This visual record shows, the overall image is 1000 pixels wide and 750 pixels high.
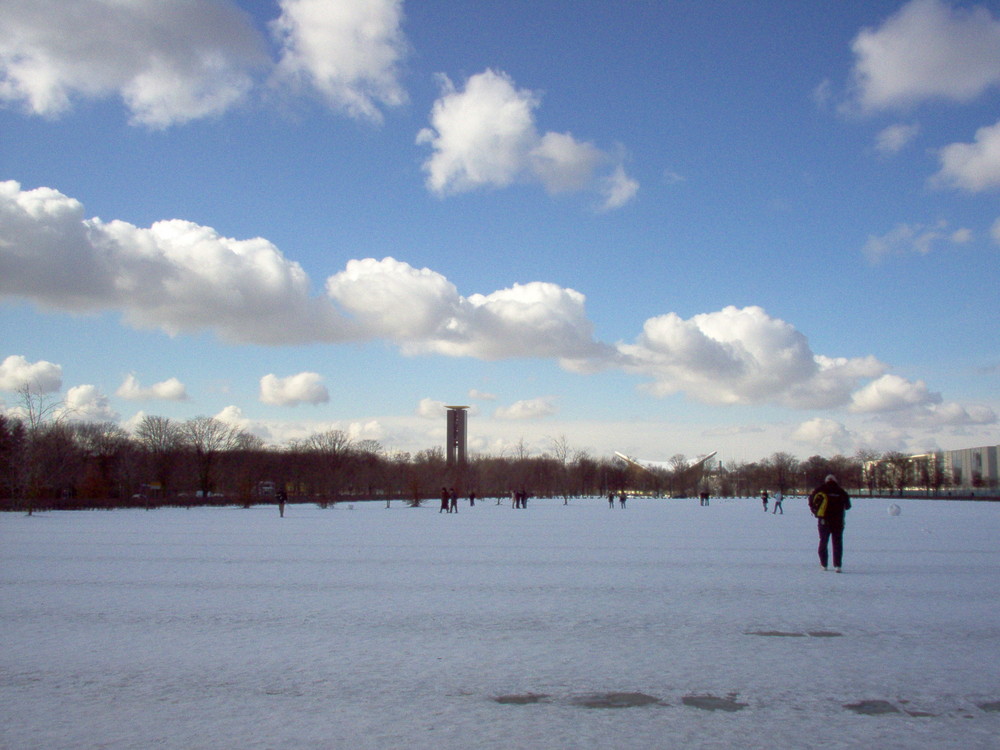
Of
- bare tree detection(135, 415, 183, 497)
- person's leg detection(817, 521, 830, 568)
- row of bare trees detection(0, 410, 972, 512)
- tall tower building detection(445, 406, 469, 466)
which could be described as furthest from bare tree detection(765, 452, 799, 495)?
person's leg detection(817, 521, 830, 568)

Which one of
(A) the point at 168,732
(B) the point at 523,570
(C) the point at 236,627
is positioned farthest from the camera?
(B) the point at 523,570

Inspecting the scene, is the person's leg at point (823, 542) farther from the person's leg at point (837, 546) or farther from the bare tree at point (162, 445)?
the bare tree at point (162, 445)

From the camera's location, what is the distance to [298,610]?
934 centimetres

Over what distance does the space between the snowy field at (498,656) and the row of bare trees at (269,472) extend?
37760 mm

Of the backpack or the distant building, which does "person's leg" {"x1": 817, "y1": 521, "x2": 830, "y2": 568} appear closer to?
the backpack

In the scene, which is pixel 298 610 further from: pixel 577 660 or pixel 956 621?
pixel 956 621

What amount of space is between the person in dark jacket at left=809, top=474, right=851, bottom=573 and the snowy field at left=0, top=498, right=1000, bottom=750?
0.42m

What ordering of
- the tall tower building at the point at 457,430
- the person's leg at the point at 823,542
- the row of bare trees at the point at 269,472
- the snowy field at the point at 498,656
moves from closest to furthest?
the snowy field at the point at 498,656 → the person's leg at the point at 823,542 → the row of bare trees at the point at 269,472 → the tall tower building at the point at 457,430

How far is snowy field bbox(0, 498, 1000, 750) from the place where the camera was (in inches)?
194

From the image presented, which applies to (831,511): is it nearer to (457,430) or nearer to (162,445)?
(162,445)

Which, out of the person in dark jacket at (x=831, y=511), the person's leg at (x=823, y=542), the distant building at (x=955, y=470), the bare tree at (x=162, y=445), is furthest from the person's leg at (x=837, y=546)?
the distant building at (x=955, y=470)

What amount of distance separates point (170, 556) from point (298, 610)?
8.48 metres

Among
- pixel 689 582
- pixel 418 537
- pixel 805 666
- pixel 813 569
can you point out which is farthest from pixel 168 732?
pixel 418 537

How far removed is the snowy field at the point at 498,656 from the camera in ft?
16.2
